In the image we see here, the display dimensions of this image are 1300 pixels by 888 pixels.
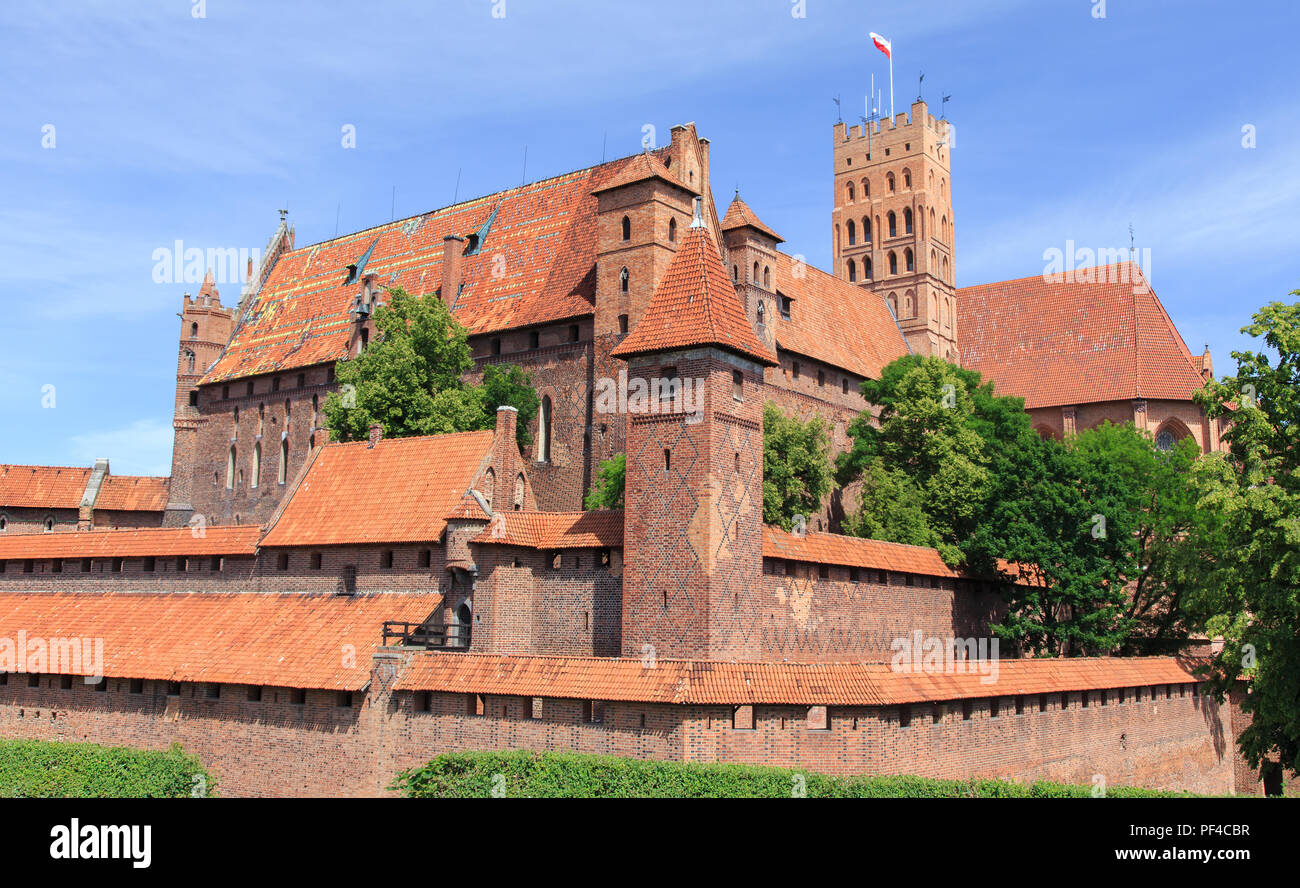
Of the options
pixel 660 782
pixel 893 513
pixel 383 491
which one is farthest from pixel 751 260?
pixel 660 782

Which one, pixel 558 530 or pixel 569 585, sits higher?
pixel 558 530

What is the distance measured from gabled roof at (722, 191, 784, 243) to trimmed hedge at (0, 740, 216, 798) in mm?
23326

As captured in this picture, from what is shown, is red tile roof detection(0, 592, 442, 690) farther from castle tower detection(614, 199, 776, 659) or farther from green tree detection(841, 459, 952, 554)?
green tree detection(841, 459, 952, 554)

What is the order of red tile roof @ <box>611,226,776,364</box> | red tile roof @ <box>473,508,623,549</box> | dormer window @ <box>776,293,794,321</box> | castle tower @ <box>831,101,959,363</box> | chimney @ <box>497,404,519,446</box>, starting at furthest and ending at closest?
castle tower @ <box>831,101,959,363</box>
dormer window @ <box>776,293,794,321</box>
chimney @ <box>497,404,519,446</box>
red tile roof @ <box>473,508,623,549</box>
red tile roof @ <box>611,226,776,364</box>

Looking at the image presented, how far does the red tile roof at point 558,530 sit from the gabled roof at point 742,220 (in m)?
15.0

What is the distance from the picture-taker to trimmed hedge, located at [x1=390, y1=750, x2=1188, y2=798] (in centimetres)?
1981

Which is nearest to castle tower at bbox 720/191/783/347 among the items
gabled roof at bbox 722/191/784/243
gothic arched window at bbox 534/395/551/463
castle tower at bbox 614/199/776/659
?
gabled roof at bbox 722/191/784/243

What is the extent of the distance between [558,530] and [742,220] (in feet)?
52.2

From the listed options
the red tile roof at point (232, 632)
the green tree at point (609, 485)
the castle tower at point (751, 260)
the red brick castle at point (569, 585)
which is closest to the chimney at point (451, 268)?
the red brick castle at point (569, 585)

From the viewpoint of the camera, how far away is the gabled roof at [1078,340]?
53781 mm

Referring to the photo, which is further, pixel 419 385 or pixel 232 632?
pixel 419 385

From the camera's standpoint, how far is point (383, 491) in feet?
105

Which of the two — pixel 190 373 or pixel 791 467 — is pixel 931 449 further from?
pixel 190 373

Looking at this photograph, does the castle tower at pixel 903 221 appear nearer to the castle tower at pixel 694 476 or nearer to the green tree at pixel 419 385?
the green tree at pixel 419 385
